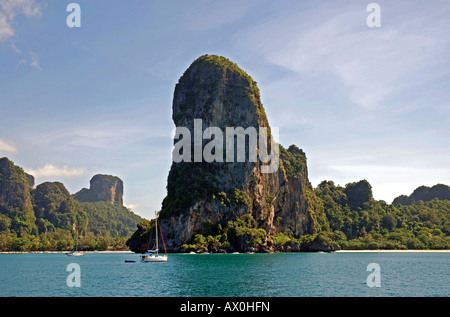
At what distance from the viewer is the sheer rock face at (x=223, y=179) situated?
120 meters

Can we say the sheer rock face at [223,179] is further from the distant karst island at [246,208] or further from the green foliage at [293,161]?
the green foliage at [293,161]

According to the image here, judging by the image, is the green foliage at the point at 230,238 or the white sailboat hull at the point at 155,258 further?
the green foliage at the point at 230,238

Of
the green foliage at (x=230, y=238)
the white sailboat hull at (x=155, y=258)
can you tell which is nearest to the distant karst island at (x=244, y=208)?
the green foliage at (x=230, y=238)

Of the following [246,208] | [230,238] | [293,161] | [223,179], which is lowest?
[230,238]

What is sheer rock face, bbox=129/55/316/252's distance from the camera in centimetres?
11969

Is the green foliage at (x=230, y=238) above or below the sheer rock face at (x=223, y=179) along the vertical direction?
below

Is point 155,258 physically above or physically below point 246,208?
below

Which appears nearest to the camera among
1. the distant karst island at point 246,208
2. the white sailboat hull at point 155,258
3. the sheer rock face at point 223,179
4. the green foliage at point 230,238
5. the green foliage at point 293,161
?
the white sailboat hull at point 155,258

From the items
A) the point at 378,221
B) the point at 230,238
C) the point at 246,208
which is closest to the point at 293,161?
the point at 246,208

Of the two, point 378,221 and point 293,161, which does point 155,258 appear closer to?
point 293,161

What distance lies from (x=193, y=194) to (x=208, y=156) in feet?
57.3

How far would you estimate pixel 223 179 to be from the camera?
12812cm
